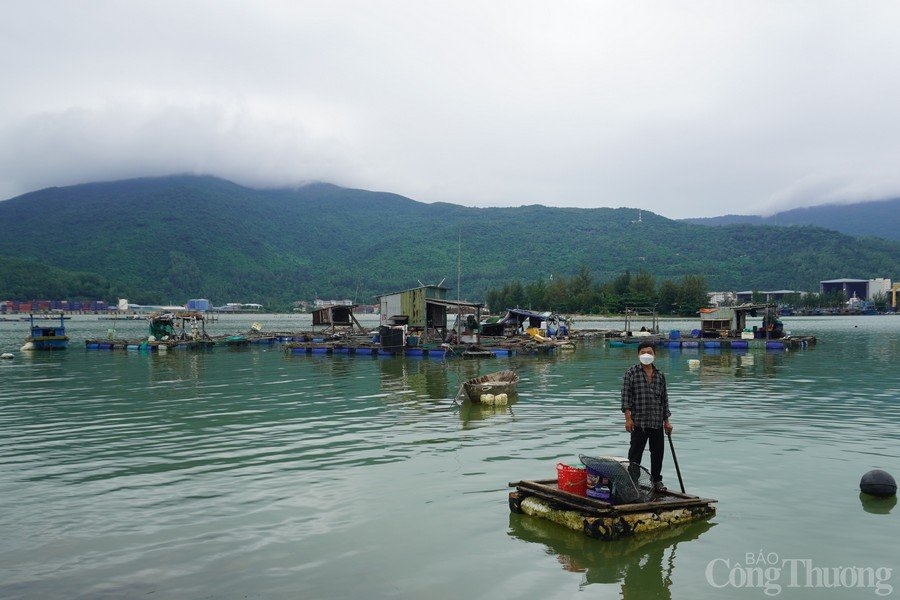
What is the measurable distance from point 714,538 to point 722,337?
5137 centimetres

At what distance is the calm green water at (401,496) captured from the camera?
7.90 m

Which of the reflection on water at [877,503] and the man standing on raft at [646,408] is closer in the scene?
the man standing on raft at [646,408]

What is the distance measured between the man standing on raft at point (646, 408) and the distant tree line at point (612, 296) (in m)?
128

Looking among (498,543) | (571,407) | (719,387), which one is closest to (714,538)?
(498,543)

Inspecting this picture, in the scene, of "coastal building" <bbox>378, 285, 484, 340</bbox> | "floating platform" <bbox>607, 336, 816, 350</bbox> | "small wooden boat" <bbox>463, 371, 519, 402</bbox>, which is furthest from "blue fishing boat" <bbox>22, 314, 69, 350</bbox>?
"floating platform" <bbox>607, 336, 816, 350</bbox>

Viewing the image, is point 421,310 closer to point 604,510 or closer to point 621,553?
point 604,510

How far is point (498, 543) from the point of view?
9.02 meters

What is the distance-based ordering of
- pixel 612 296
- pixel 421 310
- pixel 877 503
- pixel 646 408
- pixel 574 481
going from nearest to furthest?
pixel 574 481
pixel 646 408
pixel 877 503
pixel 421 310
pixel 612 296

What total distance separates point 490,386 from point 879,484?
13014 mm

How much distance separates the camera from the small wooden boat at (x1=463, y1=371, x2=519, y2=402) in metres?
22.2

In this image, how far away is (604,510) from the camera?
353 inches

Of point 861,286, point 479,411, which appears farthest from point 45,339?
point 861,286

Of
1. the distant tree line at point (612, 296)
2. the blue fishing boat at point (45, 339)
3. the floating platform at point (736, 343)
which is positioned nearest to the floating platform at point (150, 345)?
the blue fishing boat at point (45, 339)

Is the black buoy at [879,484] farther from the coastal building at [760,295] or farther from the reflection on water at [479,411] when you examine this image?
the coastal building at [760,295]
